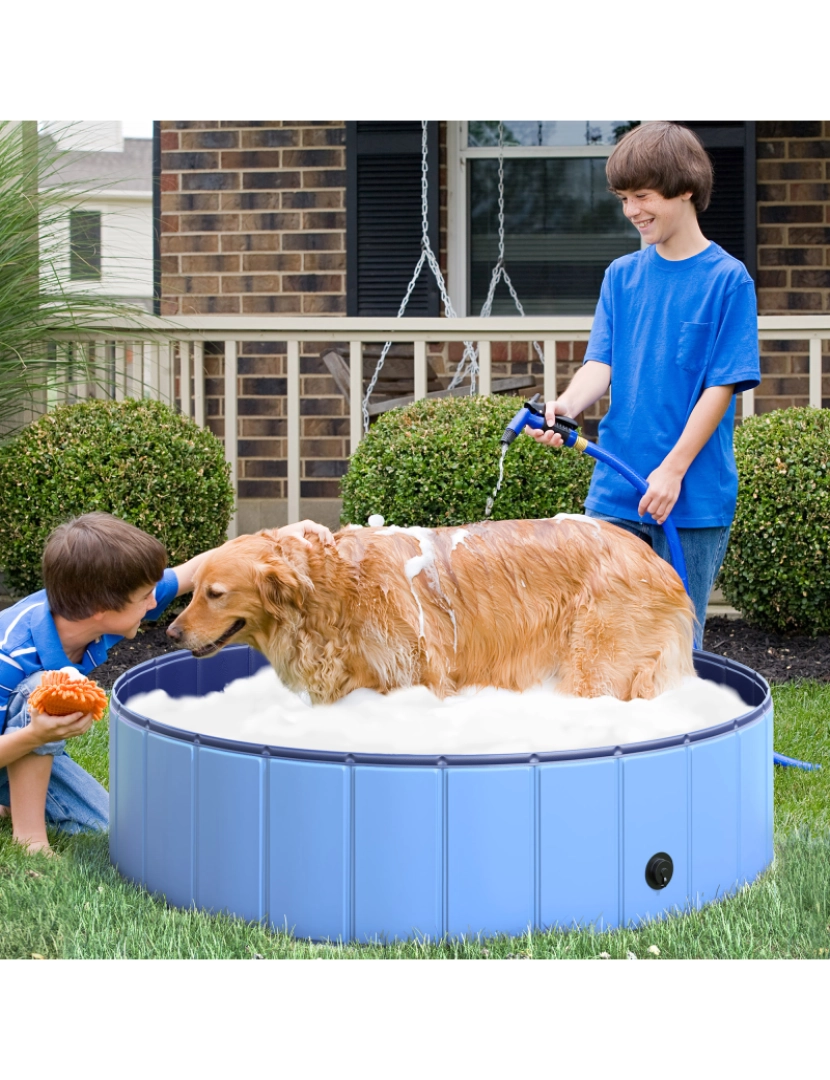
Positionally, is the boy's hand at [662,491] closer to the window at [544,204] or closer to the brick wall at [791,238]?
the brick wall at [791,238]

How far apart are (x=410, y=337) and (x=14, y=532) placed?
2303mm

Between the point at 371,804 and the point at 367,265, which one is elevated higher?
the point at 367,265

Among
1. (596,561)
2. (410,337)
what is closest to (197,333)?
(410,337)

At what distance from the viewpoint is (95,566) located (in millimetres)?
3162

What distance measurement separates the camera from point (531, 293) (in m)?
8.41

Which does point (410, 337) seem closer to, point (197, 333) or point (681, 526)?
point (197, 333)

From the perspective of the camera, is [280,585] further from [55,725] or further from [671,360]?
[671,360]

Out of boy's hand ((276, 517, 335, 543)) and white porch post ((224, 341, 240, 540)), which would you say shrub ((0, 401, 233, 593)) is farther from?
boy's hand ((276, 517, 335, 543))

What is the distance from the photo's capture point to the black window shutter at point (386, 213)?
26.0ft

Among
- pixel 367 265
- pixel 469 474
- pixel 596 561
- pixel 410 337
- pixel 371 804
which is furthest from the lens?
pixel 367 265

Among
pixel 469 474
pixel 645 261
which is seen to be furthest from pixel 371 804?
pixel 469 474
